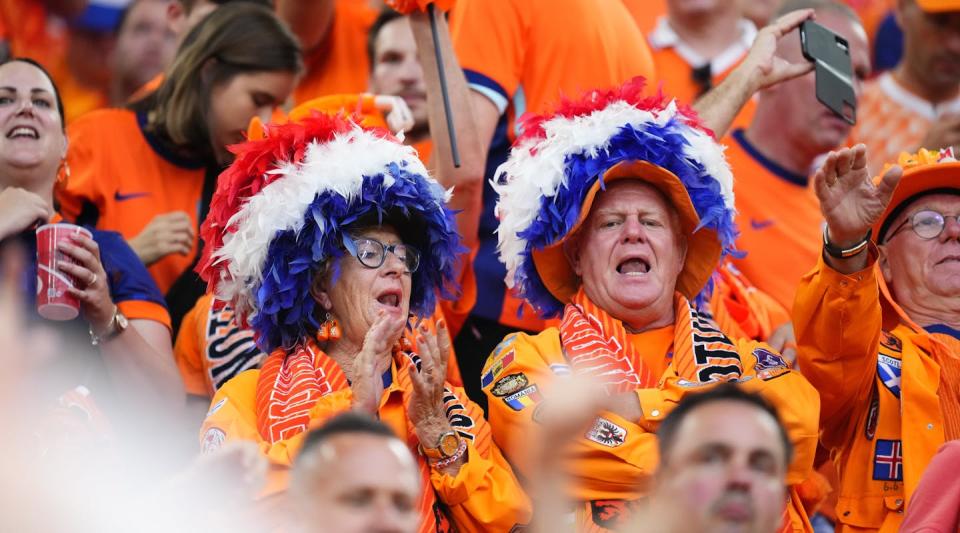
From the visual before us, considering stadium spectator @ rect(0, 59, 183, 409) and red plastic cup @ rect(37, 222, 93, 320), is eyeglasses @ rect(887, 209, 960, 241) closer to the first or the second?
stadium spectator @ rect(0, 59, 183, 409)

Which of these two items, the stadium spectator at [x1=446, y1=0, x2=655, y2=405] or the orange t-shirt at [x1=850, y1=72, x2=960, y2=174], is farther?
the orange t-shirt at [x1=850, y1=72, x2=960, y2=174]

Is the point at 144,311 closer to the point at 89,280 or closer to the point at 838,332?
the point at 89,280

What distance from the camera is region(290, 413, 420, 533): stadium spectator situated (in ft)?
10.2

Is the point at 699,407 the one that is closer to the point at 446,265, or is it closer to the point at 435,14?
the point at 446,265

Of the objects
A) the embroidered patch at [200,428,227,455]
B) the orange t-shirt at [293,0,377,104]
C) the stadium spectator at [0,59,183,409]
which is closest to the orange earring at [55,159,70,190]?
the stadium spectator at [0,59,183,409]

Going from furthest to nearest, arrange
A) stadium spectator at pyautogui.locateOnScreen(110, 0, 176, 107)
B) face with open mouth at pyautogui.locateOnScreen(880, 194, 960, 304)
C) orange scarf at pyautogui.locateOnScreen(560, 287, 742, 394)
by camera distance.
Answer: stadium spectator at pyautogui.locateOnScreen(110, 0, 176, 107), face with open mouth at pyautogui.locateOnScreen(880, 194, 960, 304), orange scarf at pyautogui.locateOnScreen(560, 287, 742, 394)

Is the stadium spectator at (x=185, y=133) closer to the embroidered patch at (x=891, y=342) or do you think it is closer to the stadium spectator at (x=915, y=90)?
the embroidered patch at (x=891, y=342)

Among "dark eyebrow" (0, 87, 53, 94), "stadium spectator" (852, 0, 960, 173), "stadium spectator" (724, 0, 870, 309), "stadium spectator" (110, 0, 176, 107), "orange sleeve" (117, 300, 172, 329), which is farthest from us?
"stadium spectator" (110, 0, 176, 107)

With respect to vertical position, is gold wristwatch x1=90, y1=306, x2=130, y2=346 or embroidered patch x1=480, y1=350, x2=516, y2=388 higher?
embroidered patch x1=480, y1=350, x2=516, y2=388

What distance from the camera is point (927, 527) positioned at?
421cm

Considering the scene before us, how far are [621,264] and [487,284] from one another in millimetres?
719

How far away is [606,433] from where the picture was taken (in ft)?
14.8

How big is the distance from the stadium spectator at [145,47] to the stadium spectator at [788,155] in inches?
105

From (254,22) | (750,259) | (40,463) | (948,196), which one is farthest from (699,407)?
(254,22)
